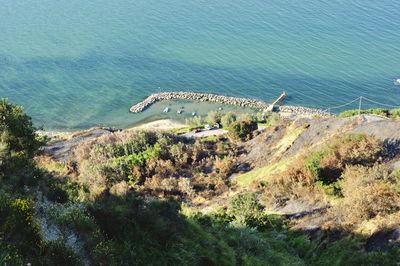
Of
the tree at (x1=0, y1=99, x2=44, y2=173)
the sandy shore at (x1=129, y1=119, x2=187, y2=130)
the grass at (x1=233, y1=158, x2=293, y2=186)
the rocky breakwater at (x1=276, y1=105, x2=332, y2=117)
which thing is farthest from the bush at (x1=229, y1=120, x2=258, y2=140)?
the rocky breakwater at (x1=276, y1=105, x2=332, y2=117)

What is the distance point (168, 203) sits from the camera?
637 inches

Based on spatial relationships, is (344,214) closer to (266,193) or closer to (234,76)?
(266,193)

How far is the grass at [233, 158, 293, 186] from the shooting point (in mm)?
27891

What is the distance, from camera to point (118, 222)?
14102 mm

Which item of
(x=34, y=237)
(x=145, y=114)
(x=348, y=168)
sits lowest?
(x=145, y=114)

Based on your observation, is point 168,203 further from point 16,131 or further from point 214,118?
point 214,118

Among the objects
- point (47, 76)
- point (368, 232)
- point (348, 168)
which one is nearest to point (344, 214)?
point (368, 232)

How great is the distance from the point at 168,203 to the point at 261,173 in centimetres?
1383

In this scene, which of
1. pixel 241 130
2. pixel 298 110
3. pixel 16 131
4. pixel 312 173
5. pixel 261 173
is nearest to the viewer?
pixel 312 173

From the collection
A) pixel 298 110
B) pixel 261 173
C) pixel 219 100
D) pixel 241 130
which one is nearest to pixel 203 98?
pixel 219 100

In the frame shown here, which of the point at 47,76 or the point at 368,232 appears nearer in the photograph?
the point at 368,232

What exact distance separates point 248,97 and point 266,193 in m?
38.2

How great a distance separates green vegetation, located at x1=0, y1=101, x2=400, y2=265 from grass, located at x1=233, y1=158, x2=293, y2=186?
0.15 m

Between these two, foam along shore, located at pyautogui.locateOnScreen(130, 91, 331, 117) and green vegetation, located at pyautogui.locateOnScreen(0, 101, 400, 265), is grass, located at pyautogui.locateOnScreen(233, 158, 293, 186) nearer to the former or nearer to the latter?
green vegetation, located at pyautogui.locateOnScreen(0, 101, 400, 265)
